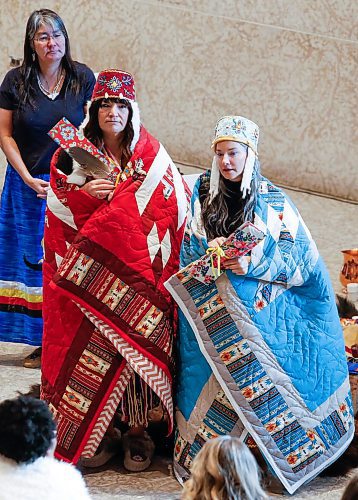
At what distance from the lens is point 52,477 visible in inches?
122

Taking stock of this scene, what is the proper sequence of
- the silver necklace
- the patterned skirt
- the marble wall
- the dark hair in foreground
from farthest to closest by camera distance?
the marble wall < the patterned skirt < the silver necklace < the dark hair in foreground

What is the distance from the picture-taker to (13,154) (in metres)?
5.02

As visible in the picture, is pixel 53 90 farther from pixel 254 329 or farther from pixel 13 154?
pixel 254 329

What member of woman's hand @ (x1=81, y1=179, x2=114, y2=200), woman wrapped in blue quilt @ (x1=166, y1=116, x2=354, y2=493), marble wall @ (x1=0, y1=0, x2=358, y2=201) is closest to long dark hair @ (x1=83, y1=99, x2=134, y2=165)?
woman's hand @ (x1=81, y1=179, x2=114, y2=200)

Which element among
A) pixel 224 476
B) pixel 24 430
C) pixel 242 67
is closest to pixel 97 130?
pixel 24 430

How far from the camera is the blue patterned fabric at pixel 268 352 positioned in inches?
164

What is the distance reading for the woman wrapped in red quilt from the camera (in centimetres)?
423

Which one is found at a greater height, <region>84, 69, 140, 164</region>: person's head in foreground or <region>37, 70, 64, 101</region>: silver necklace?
<region>84, 69, 140, 164</region>: person's head in foreground

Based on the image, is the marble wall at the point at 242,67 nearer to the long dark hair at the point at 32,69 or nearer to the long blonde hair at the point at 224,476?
Answer: the long dark hair at the point at 32,69

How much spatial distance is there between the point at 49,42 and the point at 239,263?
1324mm

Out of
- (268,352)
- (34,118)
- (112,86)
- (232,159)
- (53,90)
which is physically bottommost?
(268,352)

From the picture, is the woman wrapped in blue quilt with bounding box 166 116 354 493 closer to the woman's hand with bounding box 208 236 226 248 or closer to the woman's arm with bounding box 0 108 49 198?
the woman's hand with bounding box 208 236 226 248

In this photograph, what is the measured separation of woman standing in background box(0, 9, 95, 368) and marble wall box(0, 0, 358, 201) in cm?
228

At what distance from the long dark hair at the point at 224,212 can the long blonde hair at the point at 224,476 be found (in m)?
1.31
